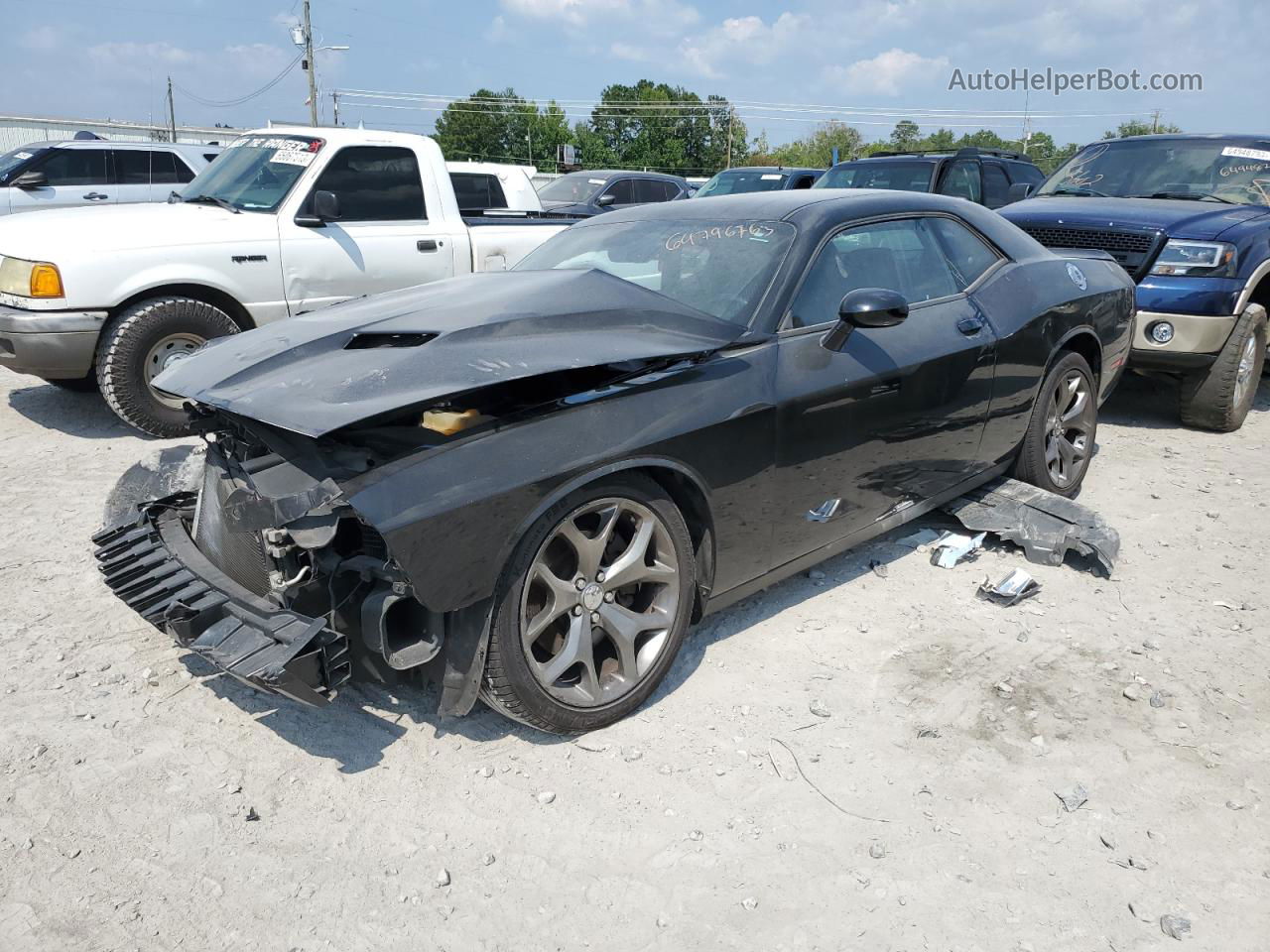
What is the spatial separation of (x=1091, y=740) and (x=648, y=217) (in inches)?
107

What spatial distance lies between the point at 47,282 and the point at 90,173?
764 centimetres

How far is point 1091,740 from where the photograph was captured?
3.12 metres

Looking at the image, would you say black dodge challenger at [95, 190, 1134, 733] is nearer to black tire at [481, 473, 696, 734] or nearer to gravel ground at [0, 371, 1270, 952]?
black tire at [481, 473, 696, 734]

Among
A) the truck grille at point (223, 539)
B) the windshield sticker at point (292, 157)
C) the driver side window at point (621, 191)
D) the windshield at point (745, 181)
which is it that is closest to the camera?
the truck grille at point (223, 539)

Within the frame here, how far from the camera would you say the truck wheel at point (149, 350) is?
582cm

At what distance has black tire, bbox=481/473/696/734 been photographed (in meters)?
2.78

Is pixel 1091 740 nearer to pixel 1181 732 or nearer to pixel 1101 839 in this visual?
pixel 1181 732

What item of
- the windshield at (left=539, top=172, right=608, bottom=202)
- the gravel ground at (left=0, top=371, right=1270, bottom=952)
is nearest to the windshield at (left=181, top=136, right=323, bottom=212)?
the gravel ground at (left=0, top=371, right=1270, bottom=952)

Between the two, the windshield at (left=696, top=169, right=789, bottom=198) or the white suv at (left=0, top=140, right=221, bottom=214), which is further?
the windshield at (left=696, top=169, right=789, bottom=198)

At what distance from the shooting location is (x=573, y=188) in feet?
48.2

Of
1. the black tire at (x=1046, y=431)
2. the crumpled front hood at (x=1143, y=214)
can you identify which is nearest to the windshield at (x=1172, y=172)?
the crumpled front hood at (x=1143, y=214)

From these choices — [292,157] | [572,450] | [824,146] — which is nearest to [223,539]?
[572,450]

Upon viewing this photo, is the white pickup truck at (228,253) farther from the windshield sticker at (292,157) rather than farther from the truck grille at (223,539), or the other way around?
the truck grille at (223,539)

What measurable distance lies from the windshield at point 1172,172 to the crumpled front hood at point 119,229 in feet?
20.8
